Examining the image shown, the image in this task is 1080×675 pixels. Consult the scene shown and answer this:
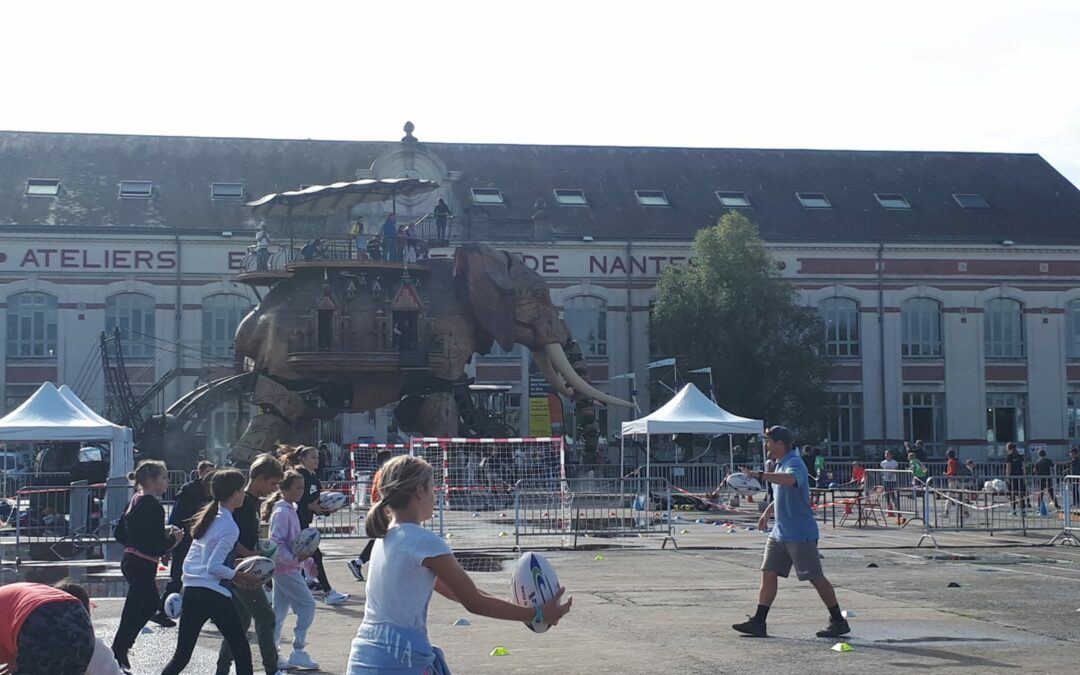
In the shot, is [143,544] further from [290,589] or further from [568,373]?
[568,373]

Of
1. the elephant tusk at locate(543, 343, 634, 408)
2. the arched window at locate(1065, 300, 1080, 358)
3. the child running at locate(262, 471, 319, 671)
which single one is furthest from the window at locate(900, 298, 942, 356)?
the child running at locate(262, 471, 319, 671)

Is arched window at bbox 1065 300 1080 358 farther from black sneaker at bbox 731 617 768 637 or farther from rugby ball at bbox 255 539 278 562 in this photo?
rugby ball at bbox 255 539 278 562

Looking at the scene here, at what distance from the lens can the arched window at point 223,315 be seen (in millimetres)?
49219

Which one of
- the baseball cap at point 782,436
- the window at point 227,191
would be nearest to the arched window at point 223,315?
the window at point 227,191

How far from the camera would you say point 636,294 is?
2048 inches

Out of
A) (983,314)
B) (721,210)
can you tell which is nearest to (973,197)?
(983,314)

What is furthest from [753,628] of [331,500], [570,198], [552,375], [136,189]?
[136,189]

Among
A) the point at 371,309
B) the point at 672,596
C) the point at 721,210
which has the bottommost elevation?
the point at 672,596

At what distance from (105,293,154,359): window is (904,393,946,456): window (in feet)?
89.6

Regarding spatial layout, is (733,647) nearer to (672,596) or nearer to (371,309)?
(672,596)

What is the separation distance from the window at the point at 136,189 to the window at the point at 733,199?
2096 cm

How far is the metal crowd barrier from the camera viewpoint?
22.1m

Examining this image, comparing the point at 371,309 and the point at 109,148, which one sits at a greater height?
the point at 109,148

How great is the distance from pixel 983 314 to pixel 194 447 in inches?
1248
